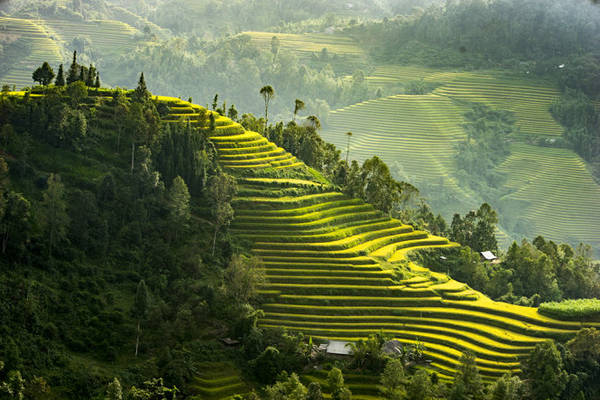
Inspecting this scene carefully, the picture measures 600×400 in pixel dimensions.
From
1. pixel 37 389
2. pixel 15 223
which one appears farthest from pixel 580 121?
pixel 37 389

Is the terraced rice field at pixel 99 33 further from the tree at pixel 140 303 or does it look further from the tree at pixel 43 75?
the tree at pixel 140 303

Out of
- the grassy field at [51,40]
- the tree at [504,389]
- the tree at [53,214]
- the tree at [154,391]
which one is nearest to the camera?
the tree at [154,391]

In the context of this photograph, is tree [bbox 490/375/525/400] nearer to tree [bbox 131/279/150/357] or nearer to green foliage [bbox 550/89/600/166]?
tree [bbox 131/279/150/357]

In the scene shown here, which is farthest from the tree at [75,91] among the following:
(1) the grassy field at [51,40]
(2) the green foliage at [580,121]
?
(2) the green foliage at [580,121]

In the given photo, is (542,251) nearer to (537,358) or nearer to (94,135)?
(537,358)

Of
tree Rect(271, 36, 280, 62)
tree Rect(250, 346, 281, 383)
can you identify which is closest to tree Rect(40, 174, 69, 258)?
tree Rect(250, 346, 281, 383)

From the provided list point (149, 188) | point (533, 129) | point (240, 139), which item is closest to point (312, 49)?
point (533, 129)
